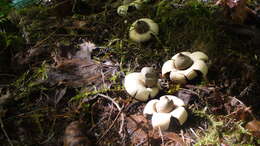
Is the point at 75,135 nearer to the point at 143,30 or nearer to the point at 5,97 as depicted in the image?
the point at 5,97

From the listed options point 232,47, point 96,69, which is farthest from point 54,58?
point 232,47

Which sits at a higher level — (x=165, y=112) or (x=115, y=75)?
(x=115, y=75)

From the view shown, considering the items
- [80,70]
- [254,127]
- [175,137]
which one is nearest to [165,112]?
[175,137]

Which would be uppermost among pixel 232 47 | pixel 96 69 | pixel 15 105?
pixel 232 47

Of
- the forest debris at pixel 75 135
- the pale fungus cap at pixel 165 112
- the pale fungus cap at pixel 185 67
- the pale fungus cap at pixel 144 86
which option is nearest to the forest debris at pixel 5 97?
the forest debris at pixel 75 135

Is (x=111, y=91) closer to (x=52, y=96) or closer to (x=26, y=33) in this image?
(x=52, y=96)

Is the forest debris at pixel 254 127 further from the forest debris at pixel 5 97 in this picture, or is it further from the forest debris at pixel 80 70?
the forest debris at pixel 5 97

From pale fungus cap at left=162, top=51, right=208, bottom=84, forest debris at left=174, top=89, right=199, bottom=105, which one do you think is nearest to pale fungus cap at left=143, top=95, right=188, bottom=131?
forest debris at left=174, top=89, right=199, bottom=105
